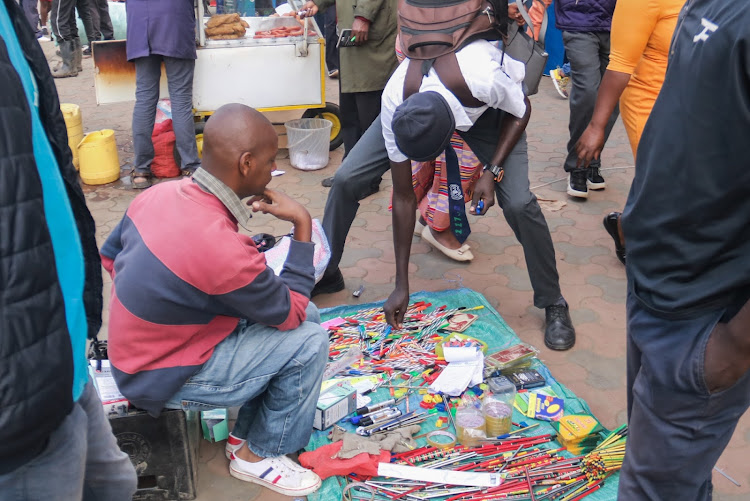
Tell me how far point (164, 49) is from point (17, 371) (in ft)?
14.8

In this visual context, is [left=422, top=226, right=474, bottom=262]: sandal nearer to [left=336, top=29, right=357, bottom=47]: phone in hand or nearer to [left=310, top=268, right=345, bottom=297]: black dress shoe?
[left=310, top=268, right=345, bottom=297]: black dress shoe

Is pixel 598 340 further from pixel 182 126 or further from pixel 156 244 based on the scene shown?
pixel 182 126

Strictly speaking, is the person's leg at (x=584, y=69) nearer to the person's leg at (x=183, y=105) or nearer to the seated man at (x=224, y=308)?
the person's leg at (x=183, y=105)

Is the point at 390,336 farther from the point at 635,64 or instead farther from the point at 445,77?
the point at 635,64

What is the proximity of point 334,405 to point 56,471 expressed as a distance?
153 cm

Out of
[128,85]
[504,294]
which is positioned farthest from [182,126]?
[504,294]

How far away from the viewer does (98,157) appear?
5793mm

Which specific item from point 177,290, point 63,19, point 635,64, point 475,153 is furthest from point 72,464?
point 63,19

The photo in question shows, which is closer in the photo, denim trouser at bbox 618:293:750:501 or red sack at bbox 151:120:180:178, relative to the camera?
denim trouser at bbox 618:293:750:501

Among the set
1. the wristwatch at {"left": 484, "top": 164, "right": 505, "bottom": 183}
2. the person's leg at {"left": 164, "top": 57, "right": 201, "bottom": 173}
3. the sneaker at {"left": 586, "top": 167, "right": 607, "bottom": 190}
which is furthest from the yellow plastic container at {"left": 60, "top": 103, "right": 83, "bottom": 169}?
the sneaker at {"left": 586, "top": 167, "right": 607, "bottom": 190}

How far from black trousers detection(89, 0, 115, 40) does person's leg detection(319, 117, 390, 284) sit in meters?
7.51

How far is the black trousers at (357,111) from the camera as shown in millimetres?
5314

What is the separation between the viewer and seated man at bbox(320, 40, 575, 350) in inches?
124

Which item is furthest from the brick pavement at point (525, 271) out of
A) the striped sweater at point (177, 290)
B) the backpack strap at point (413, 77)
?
the backpack strap at point (413, 77)
